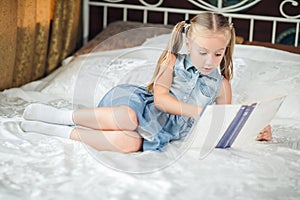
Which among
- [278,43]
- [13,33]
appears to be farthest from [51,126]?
[278,43]

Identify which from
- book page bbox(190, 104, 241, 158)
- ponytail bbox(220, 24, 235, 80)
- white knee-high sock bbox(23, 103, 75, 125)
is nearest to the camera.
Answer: book page bbox(190, 104, 241, 158)

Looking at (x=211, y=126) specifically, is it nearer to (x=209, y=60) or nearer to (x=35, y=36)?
(x=209, y=60)

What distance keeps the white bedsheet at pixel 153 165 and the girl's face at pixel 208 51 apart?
288mm

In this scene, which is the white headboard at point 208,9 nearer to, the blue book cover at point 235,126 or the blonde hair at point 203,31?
the blonde hair at point 203,31

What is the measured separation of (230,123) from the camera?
1.89 m

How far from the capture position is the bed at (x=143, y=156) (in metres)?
1.67

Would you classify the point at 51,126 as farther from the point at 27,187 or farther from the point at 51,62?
the point at 51,62

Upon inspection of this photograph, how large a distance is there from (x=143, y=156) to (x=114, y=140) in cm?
12

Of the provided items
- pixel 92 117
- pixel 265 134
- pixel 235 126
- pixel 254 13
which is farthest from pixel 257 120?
pixel 254 13

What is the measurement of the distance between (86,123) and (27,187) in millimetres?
492

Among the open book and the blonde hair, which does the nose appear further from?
the open book

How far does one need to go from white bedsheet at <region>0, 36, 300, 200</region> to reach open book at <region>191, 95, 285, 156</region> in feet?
0.13

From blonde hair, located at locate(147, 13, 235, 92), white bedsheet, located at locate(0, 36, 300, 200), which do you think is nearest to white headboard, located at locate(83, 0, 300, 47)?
white bedsheet, located at locate(0, 36, 300, 200)

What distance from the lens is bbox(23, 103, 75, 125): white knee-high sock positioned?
7.11ft
